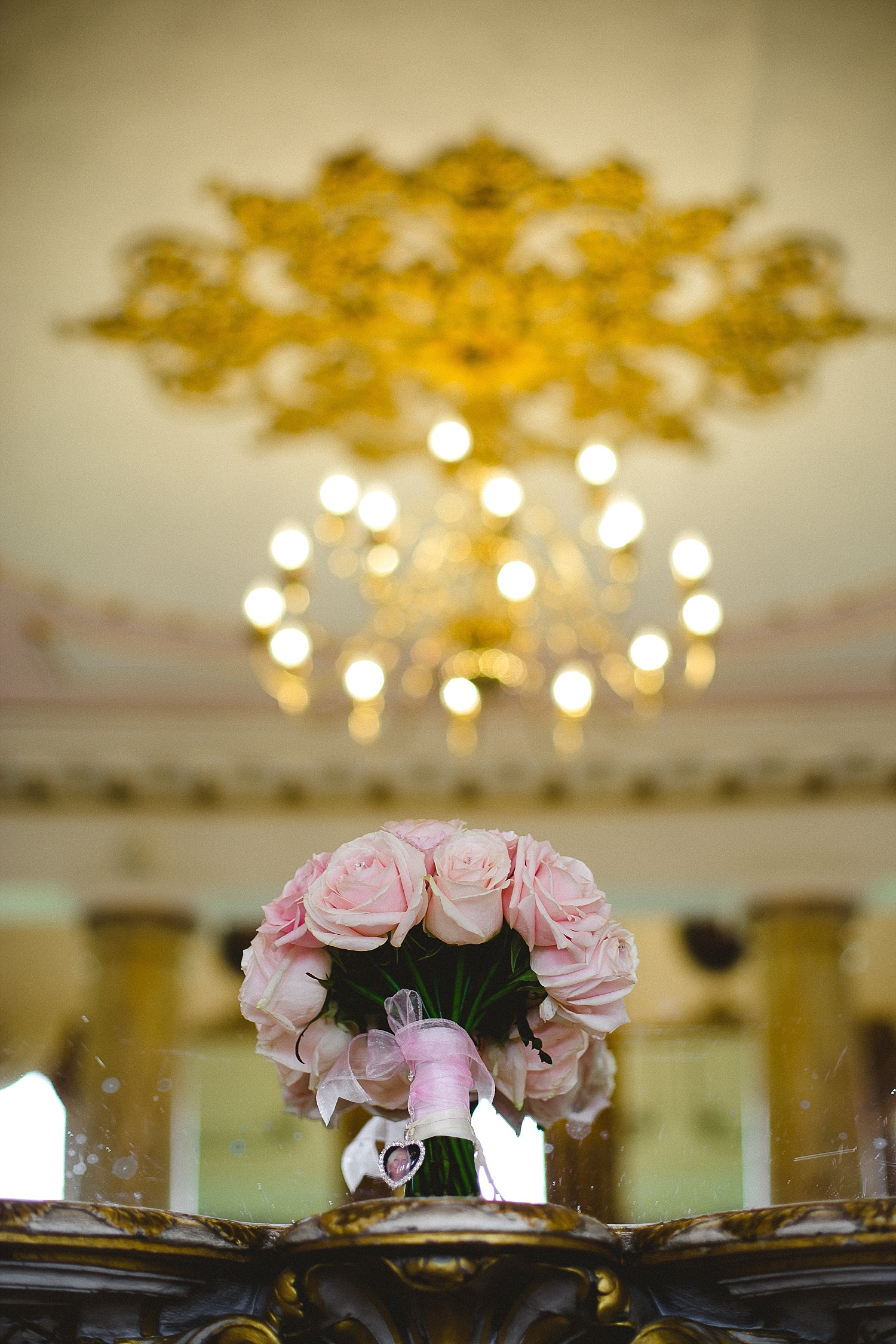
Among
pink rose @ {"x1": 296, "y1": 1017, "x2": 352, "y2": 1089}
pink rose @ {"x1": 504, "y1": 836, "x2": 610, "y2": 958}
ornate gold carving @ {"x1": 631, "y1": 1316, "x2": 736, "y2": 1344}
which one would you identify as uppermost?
pink rose @ {"x1": 504, "y1": 836, "x2": 610, "y2": 958}

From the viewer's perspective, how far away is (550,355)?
5016mm

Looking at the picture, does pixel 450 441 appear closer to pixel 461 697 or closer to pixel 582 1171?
pixel 461 697

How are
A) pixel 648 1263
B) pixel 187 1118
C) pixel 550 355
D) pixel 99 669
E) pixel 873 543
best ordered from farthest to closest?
pixel 99 669, pixel 873 543, pixel 550 355, pixel 187 1118, pixel 648 1263

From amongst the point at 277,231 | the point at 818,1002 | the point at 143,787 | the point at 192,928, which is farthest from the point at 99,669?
the point at 818,1002

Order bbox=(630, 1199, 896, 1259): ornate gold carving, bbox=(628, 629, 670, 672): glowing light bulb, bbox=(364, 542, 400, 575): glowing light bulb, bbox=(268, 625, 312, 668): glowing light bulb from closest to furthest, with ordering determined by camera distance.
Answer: bbox=(630, 1199, 896, 1259): ornate gold carving < bbox=(364, 542, 400, 575): glowing light bulb < bbox=(268, 625, 312, 668): glowing light bulb < bbox=(628, 629, 670, 672): glowing light bulb

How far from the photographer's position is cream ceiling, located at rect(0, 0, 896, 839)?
12.6 ft

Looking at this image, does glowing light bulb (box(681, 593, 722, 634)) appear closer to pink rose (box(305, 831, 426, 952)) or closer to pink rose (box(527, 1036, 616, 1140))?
pink rose (box(527, 1036, 616, 1140))

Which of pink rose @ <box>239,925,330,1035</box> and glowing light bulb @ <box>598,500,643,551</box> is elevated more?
glowing light bulb @ <box>598,500,643,551</box>

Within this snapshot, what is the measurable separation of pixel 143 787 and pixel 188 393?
379cm

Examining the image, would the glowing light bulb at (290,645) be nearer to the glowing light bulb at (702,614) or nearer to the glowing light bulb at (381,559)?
the glowing light bulb at (381,559)

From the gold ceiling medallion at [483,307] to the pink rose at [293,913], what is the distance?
3.40 m

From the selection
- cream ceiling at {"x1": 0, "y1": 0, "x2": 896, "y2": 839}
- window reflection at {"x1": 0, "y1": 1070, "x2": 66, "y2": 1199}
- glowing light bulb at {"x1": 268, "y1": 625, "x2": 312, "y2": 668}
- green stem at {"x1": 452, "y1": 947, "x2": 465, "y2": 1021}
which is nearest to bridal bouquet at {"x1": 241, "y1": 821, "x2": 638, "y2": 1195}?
green stem at {"x1": 452, "y1": 947, "x2": 465, "y2": 1021}

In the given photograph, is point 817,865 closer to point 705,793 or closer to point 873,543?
point 705,793

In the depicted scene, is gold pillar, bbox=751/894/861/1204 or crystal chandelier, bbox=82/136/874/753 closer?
gold pillar, bbox=751/894/861/1204
